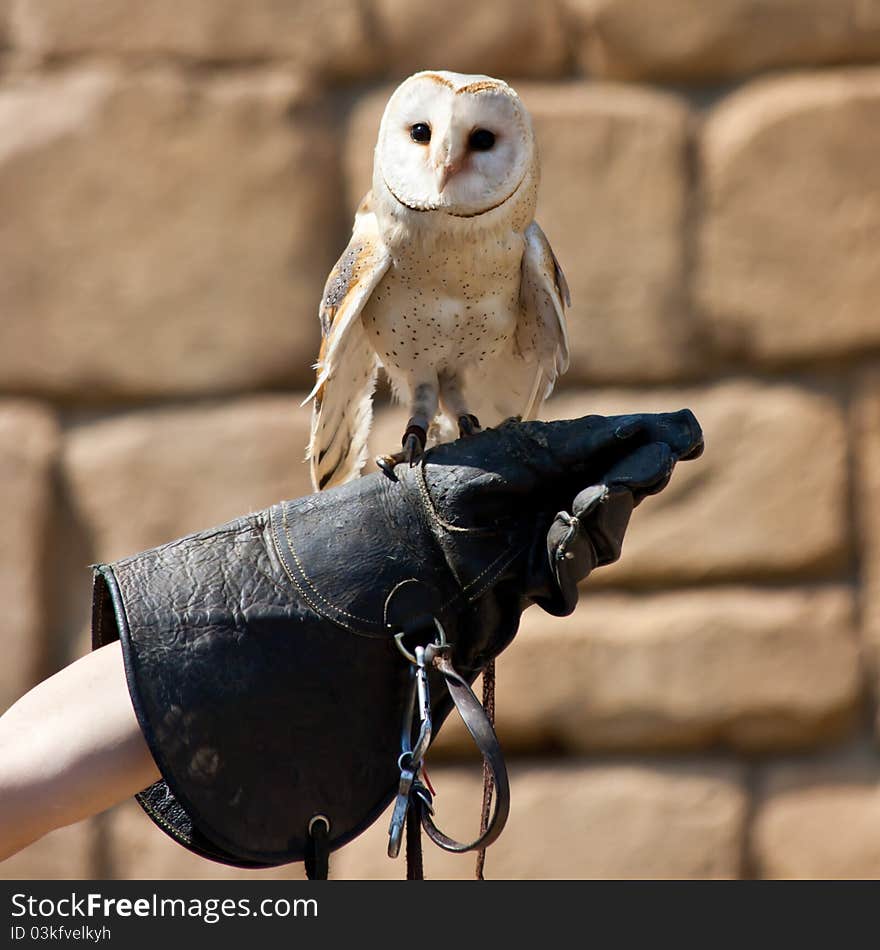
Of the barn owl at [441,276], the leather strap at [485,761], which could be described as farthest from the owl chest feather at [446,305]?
the leather strap at [485,761]

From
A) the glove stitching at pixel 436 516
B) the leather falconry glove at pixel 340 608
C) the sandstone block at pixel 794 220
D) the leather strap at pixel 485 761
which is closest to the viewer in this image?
the leather strap at pixel 485 761

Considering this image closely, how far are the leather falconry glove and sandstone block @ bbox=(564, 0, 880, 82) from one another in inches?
52.4

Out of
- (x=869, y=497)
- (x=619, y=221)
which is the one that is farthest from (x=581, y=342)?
(x=869, y=497)

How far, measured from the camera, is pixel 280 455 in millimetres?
2555

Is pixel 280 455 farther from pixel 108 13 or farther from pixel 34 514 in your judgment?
pixel 108 13

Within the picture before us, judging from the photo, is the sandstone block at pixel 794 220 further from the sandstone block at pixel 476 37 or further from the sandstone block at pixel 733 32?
the sandstone block at pixel 476 37

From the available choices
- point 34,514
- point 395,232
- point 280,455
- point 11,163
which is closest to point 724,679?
point 280,455

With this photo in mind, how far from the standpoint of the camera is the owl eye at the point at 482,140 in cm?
174

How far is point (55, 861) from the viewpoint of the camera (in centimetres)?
257

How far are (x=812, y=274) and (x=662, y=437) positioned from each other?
1239 mm

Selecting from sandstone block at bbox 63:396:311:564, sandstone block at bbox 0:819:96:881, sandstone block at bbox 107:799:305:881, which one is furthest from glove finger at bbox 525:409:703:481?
sandstone block at bbox 0:819:96:881

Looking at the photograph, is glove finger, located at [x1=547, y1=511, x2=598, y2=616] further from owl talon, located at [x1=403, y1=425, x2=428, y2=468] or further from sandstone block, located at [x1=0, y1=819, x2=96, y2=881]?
sandstone block, located at [x1=0, y1=819, x2=96, y2=881]

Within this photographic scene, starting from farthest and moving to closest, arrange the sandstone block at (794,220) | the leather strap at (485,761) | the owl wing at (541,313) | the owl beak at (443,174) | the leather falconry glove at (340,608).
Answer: the sandstone block at (794,220) < the owl wing at (541,313) < the owl beak at (443,174) < the leather falconry glove at (340,608) < the leather strap at (485,761)

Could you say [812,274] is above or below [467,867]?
above
